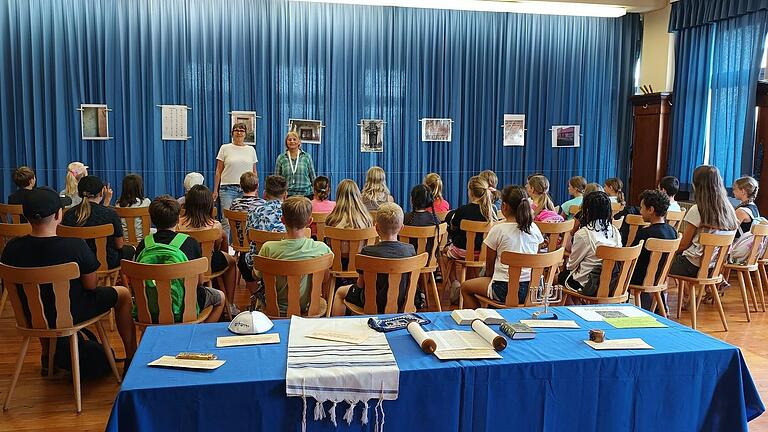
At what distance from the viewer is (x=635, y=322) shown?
261cm

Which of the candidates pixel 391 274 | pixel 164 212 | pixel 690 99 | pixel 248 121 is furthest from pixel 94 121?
pixel 690 99

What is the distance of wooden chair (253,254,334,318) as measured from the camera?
3.20 meters

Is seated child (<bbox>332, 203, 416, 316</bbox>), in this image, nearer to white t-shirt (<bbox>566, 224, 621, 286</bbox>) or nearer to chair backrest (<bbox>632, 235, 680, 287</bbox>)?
white t-shirt (<bbox>566, 224, 621, 286</bbox>)

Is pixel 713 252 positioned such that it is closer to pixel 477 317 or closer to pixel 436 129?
pixel 477 317

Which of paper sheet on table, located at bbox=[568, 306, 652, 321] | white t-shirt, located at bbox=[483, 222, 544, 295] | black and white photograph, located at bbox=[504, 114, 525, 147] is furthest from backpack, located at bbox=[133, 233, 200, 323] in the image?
black and white photograph, located at bbox=[504, 114, 525, 147]

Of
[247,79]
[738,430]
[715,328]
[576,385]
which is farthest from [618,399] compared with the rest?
[247,79]

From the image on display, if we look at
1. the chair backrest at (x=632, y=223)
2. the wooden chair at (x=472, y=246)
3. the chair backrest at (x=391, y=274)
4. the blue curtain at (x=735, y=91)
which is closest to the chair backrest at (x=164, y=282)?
the chair backrest at (x=391, y=274)

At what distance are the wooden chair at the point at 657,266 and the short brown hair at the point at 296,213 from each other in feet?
7.70

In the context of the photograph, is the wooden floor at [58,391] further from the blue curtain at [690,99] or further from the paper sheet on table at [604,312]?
the blue curtain at [690,99]

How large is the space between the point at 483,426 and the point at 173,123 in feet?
22.8

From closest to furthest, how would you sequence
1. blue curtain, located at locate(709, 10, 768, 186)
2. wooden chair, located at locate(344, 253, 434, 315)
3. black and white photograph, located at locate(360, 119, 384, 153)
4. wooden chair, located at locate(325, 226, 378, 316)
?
wooden chair, located at locate(344, 253, 434, 315) → wooden chair, located at locate(325, 226, 378, 316) → blue curtain, located at locate(709, 10, 768, 186) → black and white photograph, located at locate(360, 119, 384, 153)

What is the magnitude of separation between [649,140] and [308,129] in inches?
187

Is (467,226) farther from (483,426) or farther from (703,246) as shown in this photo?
(483,426)

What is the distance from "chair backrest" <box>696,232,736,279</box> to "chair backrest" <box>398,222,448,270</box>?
1.98m
